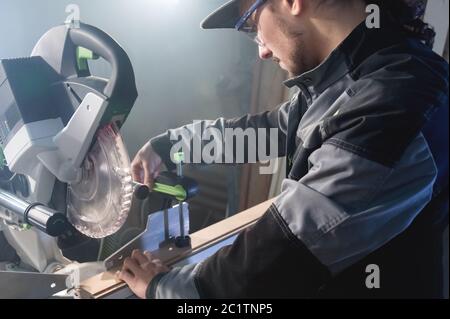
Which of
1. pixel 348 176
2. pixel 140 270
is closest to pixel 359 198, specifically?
pixel 348 176

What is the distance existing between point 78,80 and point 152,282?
1.35 feet

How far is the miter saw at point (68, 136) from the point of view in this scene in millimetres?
711

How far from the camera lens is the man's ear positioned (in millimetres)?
692

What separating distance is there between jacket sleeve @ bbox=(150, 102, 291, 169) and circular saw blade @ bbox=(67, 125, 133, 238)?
1.04 feet

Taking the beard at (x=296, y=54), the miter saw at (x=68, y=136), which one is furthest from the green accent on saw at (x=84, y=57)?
the beard at (x=296, y=54)

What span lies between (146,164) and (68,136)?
0.24 meters

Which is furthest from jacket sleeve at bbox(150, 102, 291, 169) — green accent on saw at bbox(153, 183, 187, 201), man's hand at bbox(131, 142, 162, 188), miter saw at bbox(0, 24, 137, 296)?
miter saw at bbox(0, 24, 137, 296)

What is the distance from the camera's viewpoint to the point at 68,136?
748 mm

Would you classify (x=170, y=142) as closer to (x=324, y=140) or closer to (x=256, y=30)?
(x=256, y=30)

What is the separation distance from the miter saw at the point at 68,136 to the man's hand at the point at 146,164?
0.51 feet

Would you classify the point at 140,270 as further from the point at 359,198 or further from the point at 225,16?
the point at 225,16

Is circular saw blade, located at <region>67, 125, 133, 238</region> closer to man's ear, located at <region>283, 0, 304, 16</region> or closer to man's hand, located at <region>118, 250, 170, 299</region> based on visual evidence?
man's hand, located at <region>118, 250, 170, 299</region>
